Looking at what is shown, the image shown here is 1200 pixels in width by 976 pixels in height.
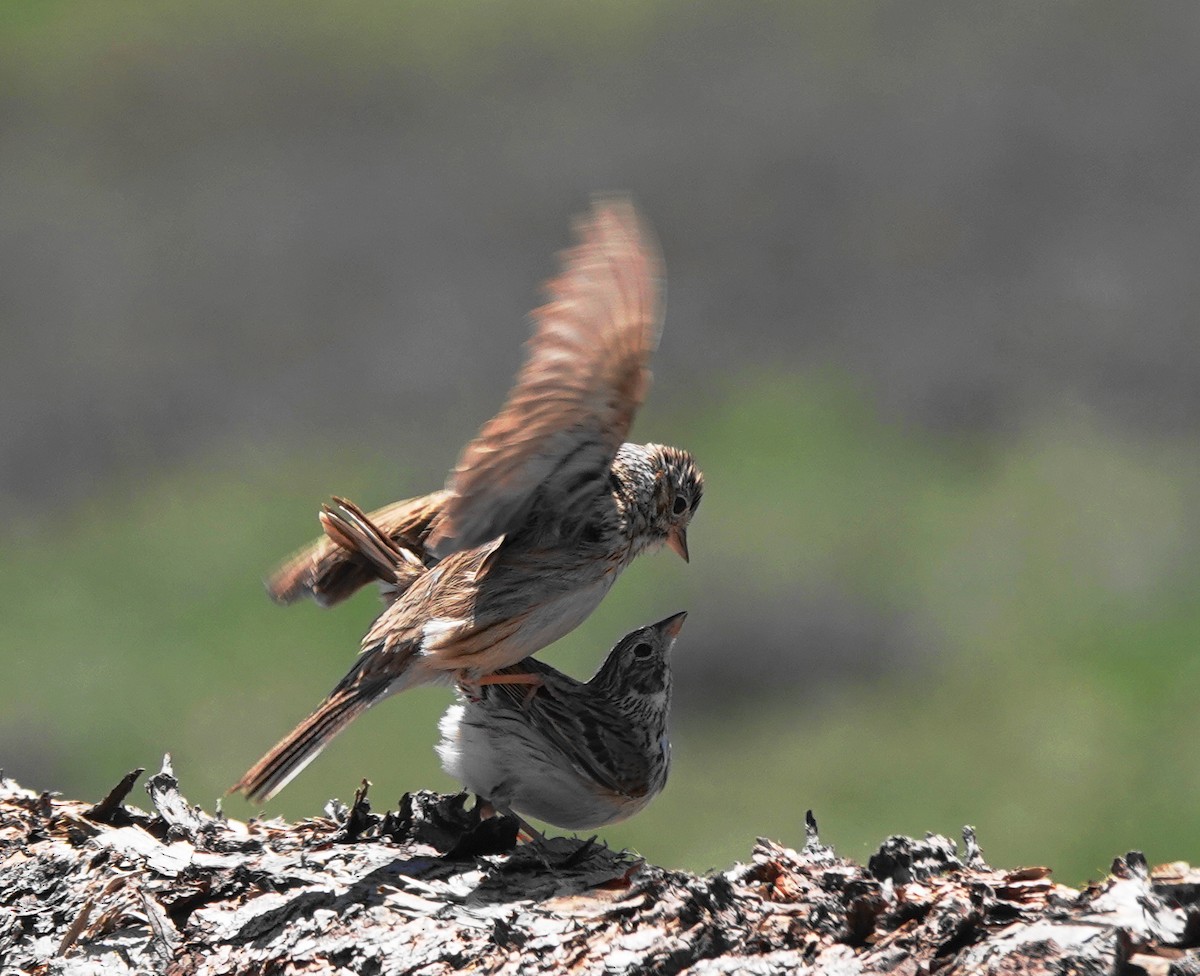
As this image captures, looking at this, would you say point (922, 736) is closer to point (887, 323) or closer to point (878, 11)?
point (887, 323)

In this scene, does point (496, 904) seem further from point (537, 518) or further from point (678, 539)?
point (678, 539)

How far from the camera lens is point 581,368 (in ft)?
18.5

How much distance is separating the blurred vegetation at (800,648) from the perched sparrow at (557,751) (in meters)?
5.58

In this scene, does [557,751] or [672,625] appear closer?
[557,751]

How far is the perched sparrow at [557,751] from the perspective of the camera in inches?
239

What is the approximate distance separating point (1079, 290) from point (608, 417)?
14.1 metres

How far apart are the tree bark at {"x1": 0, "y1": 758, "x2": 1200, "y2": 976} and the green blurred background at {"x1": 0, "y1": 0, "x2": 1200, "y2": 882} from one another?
629cm

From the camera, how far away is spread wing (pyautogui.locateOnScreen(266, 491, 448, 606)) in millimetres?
6762

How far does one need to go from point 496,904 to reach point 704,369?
1298cm

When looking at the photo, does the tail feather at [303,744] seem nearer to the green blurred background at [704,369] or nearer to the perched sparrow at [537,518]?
the perched sparrow at [537,518]

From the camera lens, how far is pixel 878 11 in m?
26.3

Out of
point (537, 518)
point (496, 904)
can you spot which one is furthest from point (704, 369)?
point (496, 904)

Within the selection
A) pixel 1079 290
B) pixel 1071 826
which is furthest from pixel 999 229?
pixel 1071 826

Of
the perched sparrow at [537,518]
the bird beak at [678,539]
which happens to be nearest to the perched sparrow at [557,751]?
the perched sparrow at [537,518]
